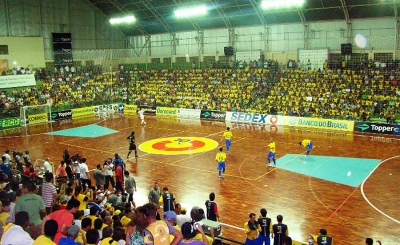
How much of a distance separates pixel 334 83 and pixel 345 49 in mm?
3627

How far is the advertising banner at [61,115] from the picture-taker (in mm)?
40312

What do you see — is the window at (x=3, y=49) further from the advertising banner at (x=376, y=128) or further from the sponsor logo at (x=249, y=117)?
the advertising banner at (x=376, y=128)

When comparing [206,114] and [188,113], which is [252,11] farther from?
[188,113]

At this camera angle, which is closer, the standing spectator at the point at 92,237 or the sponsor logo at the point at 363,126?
the standing spectator at the point at 92,237

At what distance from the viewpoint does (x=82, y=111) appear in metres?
43.1

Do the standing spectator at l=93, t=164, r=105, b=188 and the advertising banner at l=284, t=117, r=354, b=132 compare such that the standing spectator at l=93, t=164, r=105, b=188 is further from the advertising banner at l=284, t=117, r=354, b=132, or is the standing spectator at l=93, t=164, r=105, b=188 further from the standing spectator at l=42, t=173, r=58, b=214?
the advertising banner at l=284, t=117, r=354, b=132

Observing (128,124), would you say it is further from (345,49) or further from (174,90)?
(345,49)

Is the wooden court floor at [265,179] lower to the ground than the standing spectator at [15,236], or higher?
lower

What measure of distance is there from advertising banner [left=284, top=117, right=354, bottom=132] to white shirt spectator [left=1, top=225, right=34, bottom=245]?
28494mm

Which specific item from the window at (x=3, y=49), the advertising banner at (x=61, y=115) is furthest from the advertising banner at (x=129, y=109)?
the window at (x=3, y=49)

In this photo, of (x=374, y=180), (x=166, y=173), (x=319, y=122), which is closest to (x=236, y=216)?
(x=166, y=173)

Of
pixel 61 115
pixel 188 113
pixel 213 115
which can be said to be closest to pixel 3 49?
pixel 61 115

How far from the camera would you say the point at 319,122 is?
32.1 m

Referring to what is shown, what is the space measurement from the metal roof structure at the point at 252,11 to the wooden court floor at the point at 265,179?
13.4 metres
